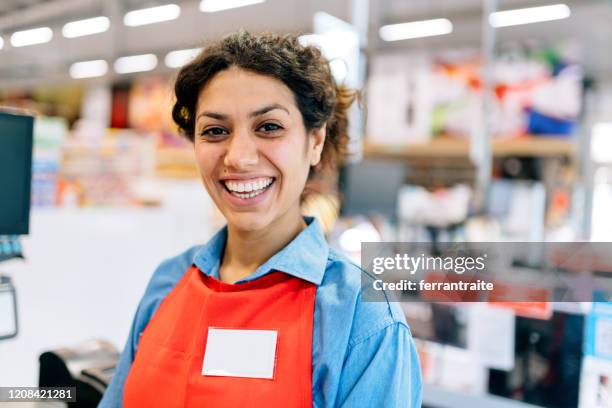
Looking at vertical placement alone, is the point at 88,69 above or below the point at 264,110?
above

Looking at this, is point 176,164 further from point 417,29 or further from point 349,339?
point 349,339

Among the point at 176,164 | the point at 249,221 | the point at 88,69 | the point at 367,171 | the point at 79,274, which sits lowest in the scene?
the point at 79,274

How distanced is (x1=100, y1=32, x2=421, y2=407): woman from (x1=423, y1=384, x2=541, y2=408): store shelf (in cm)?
99

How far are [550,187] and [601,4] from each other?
9.17 feet

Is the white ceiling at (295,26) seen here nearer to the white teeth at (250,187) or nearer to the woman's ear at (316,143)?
the woman's ear at (316,143)

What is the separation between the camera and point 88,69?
36.0ft

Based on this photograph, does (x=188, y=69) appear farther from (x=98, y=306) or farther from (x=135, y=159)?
(x=135, y=159)

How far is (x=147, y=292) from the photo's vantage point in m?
1.51

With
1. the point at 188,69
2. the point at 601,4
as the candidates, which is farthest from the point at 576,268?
the point at 601,4

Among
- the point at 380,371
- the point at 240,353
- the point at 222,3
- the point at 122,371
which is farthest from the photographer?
the point at 222,3

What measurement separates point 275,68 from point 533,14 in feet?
27.0

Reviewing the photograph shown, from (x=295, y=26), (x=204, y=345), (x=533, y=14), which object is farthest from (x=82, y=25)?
(x=204, y=345)

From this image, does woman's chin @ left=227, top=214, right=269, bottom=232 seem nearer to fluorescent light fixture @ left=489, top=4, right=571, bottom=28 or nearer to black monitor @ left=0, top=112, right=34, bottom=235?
black monitor @ left=0, top=112, right=34, bottom=235

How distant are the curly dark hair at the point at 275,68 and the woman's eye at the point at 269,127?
74mm
